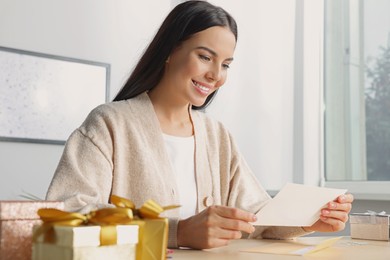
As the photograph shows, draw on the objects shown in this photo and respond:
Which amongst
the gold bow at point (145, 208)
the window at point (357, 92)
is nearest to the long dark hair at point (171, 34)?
the gold bow at point (145, 208)

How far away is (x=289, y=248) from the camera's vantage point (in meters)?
1.56

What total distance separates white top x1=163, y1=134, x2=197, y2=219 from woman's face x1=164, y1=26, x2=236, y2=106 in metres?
0.14

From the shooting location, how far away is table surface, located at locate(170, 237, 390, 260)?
1.35m

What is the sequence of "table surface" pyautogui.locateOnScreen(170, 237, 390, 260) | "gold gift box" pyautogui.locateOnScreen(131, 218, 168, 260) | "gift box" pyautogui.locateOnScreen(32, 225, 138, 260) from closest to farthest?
"gift box" pyautogui.locateOnScreen(32, 225, 138, 260)
"gold gift box" pyautogui.locateOnScreen(131, 218, 168, 260)
"table surface" pyautogui.locateOnScreen(170, 237, 390, 260)

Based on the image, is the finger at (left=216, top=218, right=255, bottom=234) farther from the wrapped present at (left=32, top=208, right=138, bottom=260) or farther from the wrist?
the wrapped present at (left=32, top=208, right=138, bottom=260)

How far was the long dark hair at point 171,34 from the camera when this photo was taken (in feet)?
6.15

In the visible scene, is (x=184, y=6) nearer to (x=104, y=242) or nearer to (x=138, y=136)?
(x=138, y=136)

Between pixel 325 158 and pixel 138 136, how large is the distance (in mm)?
2118

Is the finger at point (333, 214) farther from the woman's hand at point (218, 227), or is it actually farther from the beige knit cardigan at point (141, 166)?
the woman's hand at point (218, 227)

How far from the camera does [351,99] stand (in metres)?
3.55

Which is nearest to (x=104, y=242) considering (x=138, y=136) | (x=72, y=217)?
(x=72, y=217)

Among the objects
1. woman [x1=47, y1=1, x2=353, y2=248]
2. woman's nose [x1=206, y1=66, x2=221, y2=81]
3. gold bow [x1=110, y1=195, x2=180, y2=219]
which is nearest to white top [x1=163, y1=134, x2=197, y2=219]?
woman [x1=47, y1=1, x2=353, y2=248]

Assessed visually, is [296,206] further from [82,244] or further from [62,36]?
[62,36]

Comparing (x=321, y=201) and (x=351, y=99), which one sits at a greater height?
(x=351, y=99)
